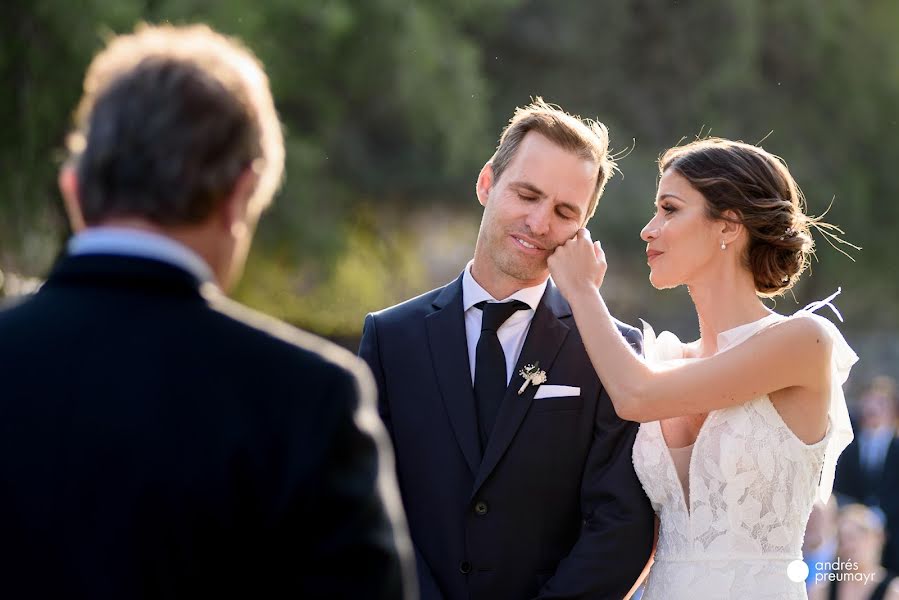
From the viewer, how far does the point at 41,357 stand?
187 centimetres

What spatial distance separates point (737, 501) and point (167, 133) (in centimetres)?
249

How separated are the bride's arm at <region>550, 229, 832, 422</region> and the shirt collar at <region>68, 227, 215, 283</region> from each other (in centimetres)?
203

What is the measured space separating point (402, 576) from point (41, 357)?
25.0 inches

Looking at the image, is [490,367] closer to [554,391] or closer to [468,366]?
[468,366]

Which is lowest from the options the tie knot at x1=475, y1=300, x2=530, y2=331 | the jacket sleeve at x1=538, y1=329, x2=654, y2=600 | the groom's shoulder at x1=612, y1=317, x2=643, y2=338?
the jacket sleeve at x1=538, y1=329, x2=654, y2=600

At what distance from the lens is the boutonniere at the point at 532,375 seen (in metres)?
3.85

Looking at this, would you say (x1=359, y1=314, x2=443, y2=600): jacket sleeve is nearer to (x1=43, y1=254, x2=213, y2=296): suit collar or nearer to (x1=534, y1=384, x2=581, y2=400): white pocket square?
(x1=534, y1=384, x2=581, y2=400): white pocket square

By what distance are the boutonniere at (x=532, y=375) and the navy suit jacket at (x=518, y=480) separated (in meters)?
0.02

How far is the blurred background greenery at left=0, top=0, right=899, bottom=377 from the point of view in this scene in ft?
43.8

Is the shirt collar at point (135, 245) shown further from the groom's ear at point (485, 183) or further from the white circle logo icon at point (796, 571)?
the white circle logo icon at point (796, 571)

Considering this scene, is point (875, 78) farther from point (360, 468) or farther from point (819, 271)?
point (360, 468)

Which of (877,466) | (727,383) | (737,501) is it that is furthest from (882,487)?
(727,383)

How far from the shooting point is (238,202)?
1.99m

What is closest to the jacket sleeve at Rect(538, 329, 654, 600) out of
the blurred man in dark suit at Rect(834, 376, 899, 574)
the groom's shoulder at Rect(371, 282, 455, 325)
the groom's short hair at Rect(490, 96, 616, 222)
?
the groom's shoulder at Rect(371, 282, 455, 325)
